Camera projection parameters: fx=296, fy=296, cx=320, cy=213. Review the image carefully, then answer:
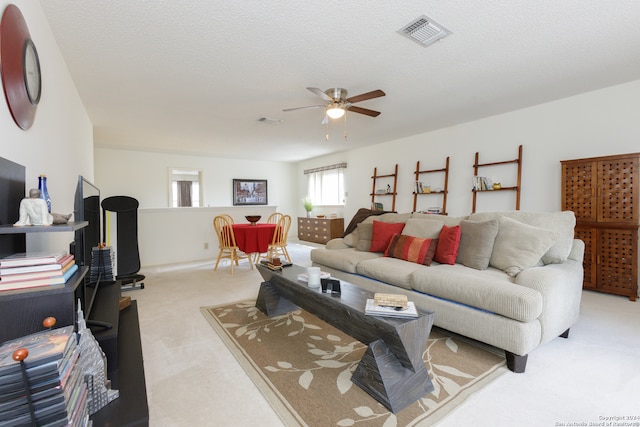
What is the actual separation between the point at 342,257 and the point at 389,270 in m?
0.72

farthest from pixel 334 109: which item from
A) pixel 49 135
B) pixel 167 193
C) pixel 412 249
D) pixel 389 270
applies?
pixel 167 193

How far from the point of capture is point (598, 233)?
3439 mm

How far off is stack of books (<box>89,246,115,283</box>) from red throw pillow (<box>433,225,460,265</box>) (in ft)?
9.42

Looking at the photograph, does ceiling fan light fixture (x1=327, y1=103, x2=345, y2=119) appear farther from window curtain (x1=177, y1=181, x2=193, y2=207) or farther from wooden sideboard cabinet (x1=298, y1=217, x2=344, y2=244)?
window curtain (x1=177, y1=181, x2=193, y2=207)

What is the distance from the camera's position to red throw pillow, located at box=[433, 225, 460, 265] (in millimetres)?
2691

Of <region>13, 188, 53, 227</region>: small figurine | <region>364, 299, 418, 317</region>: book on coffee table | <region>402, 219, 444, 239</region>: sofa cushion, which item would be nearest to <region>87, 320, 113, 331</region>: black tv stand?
<region>13, 188, 53, 227</region>: small figurine

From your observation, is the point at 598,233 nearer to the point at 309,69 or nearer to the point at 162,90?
the point at 309,69

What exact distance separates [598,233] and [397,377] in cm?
344

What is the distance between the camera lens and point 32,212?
3.64 ft

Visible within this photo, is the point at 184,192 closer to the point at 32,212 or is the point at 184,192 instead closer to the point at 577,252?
the point at 32,212

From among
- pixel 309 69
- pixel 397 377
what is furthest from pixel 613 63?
pixel 397 377

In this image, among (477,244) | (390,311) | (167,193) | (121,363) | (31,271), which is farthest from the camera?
(167,193)

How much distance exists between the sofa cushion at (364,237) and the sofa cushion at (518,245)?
1.38 m

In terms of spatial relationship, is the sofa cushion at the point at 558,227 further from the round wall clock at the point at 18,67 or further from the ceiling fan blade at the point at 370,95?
the round wall clock at the point at 18,67
